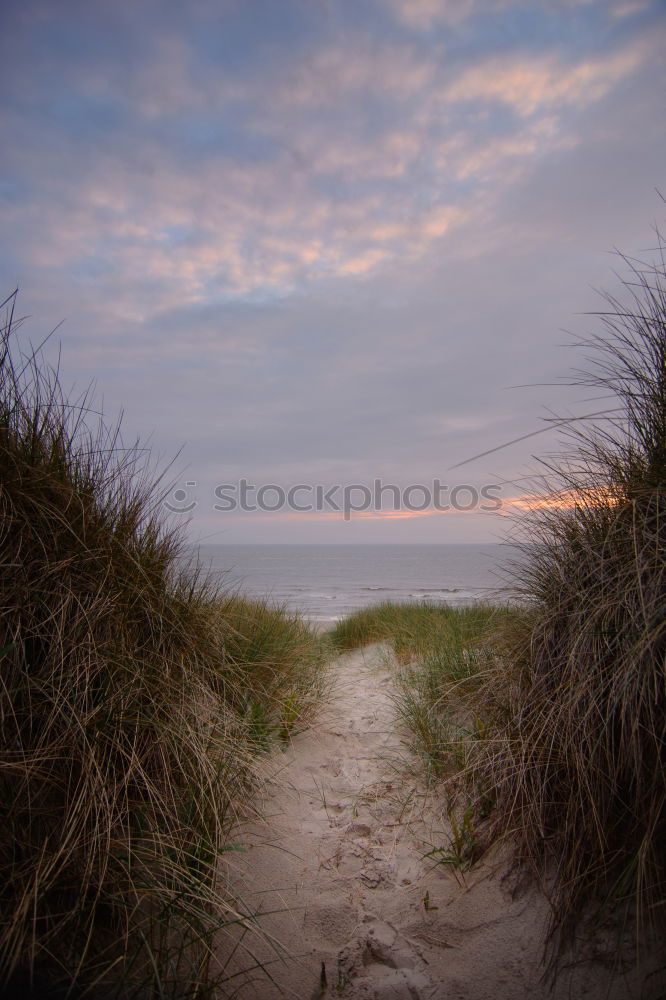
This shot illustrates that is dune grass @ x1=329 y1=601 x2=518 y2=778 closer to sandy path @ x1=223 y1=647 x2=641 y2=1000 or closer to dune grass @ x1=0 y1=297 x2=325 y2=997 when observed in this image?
sandy path @ x1=223 y1=647 x2=641 y2=1000

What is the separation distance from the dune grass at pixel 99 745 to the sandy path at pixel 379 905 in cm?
25

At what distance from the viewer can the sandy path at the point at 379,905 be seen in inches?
67.7

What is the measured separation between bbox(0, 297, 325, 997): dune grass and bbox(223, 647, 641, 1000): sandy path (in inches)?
10.0

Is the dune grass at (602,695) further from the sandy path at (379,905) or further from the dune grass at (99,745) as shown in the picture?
the dune grass at (99,745)

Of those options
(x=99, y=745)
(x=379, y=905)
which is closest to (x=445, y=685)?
(x=379, y=905)

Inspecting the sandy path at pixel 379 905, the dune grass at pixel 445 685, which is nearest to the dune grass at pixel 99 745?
the sandy path at pixel 379 905

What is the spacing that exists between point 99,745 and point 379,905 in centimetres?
134

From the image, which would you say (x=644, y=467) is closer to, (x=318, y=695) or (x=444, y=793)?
(x=444, y=793)

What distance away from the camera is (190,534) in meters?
3.18

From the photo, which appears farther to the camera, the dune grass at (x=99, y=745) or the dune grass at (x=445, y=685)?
the dune grass at (x=445, y=685)

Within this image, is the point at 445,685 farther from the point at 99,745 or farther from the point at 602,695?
the point at 99,745

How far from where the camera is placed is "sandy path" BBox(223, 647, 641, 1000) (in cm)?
172

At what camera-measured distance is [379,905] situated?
209cm

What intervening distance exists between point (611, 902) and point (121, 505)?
244 centimetres
